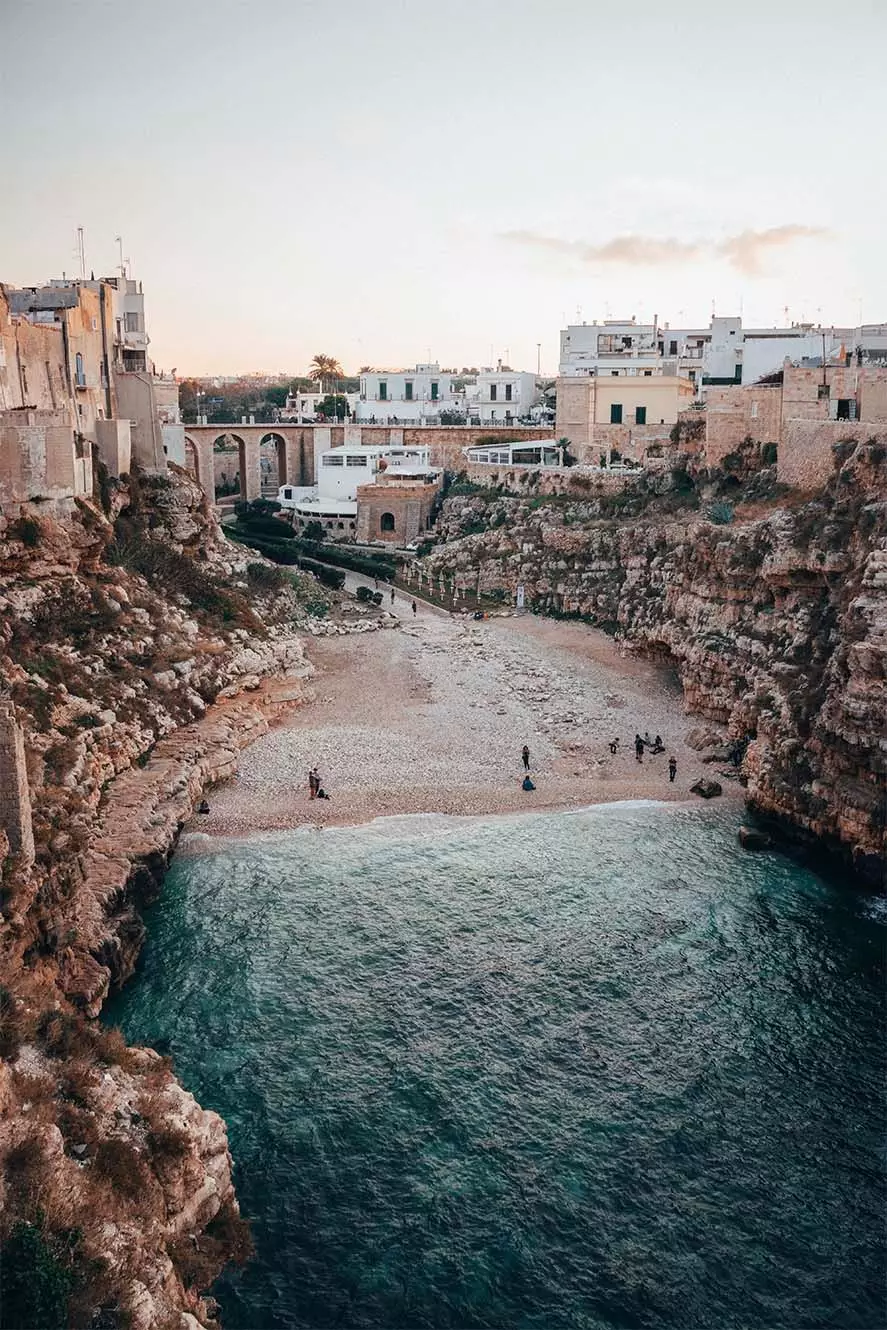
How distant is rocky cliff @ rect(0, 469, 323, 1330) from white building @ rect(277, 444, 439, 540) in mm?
15973

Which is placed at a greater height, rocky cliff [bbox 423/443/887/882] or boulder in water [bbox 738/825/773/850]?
rocky cliff [bbox 423/443/887/882]

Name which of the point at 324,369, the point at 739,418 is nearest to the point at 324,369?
the point at 324,369

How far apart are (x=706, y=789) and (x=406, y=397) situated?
5438 centimetres

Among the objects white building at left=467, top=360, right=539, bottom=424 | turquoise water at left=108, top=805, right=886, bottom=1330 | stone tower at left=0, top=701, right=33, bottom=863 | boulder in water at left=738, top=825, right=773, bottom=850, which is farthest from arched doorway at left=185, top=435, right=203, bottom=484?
stone tower at left=0, top=701, right=33, bottom=863

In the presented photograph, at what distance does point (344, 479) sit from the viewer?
209 feet

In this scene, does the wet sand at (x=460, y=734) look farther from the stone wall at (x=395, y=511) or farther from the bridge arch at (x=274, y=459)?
the bridge arch at (x=274, y=459)

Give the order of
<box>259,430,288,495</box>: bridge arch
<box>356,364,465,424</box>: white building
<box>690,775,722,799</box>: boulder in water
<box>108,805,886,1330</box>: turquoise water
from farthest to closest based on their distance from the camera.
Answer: <box>356,364,465,424</box>: white building → <box>259,430,288,495</box>: bridge arch → <box>690,775,722,799</box>: boulder in water → <box>108,805,886,1330</box>: turquoise water

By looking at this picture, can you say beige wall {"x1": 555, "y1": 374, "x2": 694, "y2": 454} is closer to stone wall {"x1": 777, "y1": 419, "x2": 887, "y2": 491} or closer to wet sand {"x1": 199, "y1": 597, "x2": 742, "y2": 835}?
wet sand {"x1": 199, "y1": 597, "x2": 742, "y2": 835}

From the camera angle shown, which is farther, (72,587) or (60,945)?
(72,587)

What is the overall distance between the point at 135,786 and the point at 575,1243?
14878 millimetres

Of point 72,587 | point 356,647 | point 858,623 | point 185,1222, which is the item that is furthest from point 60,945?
point 356,647

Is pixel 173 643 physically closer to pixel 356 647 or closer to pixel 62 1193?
pixel 356 647

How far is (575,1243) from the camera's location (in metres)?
→ 14.1

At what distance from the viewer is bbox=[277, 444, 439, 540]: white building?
61594 millimetres
